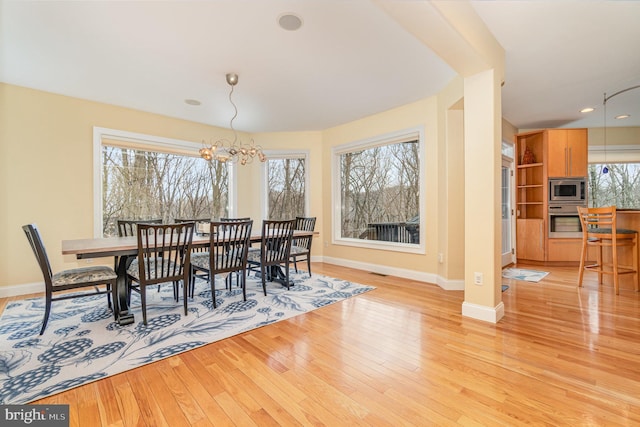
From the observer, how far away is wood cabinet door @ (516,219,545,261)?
5211 mm

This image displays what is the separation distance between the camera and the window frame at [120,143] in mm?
4047

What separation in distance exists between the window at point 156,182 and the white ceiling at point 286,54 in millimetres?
708

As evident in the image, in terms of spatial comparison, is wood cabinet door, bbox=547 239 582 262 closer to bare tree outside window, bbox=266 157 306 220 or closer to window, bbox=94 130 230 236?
bare tree outside window, bbox=266 157 306 220

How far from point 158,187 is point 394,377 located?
185 inches

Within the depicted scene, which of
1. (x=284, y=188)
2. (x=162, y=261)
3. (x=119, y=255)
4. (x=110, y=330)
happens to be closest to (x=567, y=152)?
(x=284, y=188)

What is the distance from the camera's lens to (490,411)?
58.2 inches

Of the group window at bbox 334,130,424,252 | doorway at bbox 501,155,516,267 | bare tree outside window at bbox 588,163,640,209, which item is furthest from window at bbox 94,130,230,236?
bare tree outside window at bbox 588,163,640,209

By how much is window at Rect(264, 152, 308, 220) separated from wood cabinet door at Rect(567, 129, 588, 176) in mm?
4945

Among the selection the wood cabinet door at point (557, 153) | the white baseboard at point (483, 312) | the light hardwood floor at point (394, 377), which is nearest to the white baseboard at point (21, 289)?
the light hardwood floor at point (394, 377)

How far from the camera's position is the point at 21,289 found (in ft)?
11.8

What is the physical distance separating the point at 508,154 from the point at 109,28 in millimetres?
6167

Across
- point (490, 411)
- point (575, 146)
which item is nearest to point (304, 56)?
point (490, 411)

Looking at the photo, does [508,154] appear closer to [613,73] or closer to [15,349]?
[613,73]

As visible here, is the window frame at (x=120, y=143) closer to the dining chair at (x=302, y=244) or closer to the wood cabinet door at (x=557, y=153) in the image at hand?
the dining chair at (x=302, y=244)
